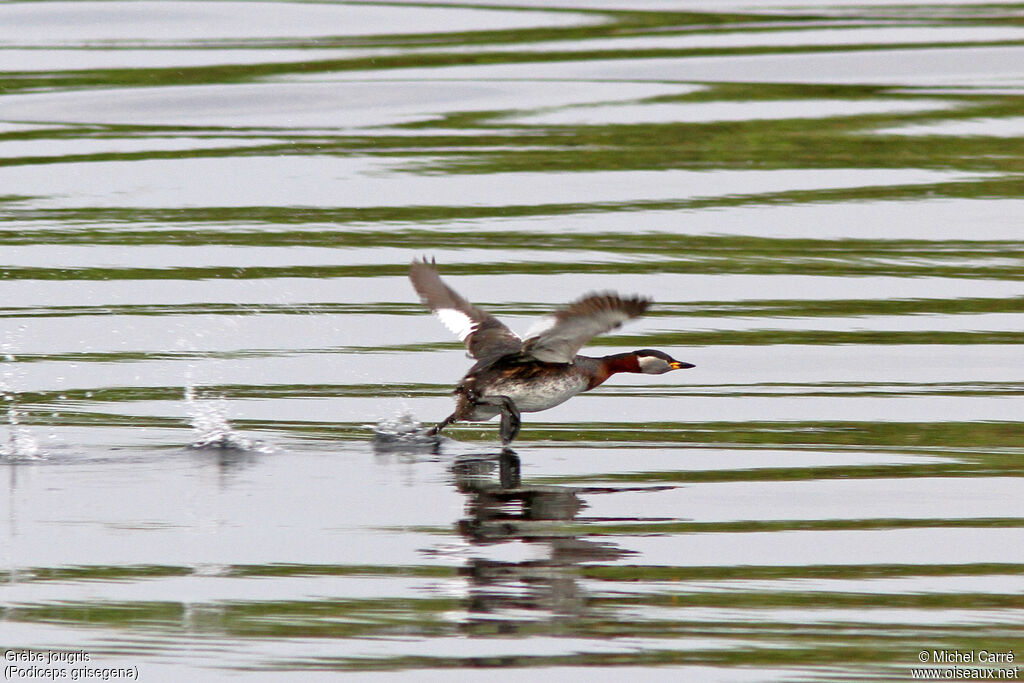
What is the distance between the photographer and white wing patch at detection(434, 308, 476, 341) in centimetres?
921

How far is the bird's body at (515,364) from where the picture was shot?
8570 mm

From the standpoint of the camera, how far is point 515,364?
8.83 m

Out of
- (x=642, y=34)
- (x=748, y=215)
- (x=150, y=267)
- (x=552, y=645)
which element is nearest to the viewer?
(x=552, y=645)

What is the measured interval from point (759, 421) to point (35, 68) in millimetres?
12874

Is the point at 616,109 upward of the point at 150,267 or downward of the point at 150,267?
upward

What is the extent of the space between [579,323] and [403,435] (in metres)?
1.25

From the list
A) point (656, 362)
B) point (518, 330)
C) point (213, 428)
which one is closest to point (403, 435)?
point (213, 428)

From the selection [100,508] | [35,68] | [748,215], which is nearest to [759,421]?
[100,508]

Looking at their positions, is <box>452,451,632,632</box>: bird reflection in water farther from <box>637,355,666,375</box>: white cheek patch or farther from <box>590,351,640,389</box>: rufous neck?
<box>637,355,666,375</box>: white cheek patch

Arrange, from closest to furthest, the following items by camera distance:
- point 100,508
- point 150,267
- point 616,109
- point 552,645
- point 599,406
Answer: point 552,645
point 100,508
point 599,406
point 150,267
point 616,109

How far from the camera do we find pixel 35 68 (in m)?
19.8

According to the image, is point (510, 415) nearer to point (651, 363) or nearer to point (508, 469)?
point (508, 469)

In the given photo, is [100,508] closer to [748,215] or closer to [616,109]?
[748,215]

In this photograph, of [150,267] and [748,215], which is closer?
[150,267]
